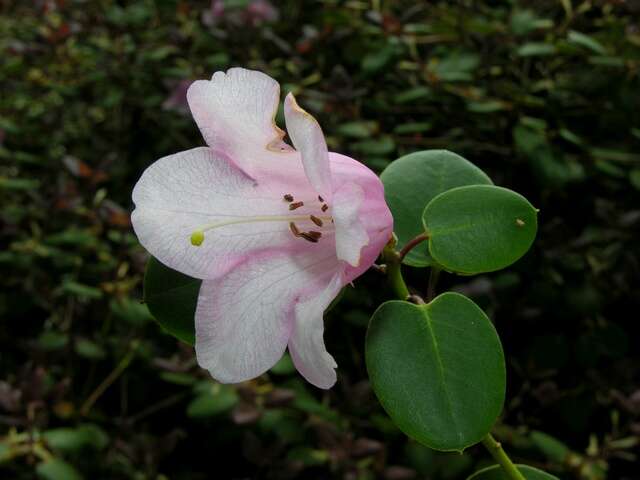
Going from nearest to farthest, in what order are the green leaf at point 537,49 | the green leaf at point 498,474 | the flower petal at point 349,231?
1. the flower petal at point 349,231
2. the green leaf at point 498,474
3. the green leaf at point 537,49

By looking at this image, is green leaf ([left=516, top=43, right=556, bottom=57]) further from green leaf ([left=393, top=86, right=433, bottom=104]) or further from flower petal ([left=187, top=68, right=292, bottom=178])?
flower petal ([left=187, top=68, right=292, bottom=178])

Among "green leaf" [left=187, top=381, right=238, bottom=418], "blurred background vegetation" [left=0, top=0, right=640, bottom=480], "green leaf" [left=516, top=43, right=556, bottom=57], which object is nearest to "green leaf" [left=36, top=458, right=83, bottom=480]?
"blurred background vegetation" [left=0, top=0, right=640, bottom=480]

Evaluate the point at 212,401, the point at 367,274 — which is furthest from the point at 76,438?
the point at 367,274

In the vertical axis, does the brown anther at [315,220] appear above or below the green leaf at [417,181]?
above

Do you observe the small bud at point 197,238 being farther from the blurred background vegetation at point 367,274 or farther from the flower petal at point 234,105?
the blurred background vegetation at point 367,274

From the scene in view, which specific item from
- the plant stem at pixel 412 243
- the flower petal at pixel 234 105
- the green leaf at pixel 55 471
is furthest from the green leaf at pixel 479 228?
the green leaf at pixel 55 471
